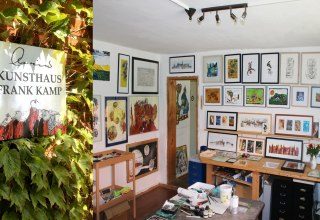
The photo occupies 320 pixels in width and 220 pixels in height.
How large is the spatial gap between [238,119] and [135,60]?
1964 mm

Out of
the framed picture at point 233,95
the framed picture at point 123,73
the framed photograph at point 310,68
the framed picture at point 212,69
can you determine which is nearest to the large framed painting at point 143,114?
the framed picture at point 123,73

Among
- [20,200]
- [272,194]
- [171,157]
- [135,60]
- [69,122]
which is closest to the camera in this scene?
[20,200]

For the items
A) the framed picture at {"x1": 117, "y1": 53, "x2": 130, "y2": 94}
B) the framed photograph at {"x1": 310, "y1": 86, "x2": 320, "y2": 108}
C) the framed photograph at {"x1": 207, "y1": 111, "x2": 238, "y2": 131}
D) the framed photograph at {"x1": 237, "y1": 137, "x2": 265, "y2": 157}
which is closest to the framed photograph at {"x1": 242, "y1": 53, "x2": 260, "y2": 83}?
the framed photograph at {"x1": 207, "y1": 111, "x2": 238, "y2": 131}

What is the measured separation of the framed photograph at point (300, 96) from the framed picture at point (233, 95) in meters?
0.78

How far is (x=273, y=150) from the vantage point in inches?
171

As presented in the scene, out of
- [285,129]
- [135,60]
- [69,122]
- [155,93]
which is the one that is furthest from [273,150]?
[69,122]

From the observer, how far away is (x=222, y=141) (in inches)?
187

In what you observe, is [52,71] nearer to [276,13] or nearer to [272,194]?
[276,13]

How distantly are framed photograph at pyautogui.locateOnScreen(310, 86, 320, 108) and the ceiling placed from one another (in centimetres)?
63

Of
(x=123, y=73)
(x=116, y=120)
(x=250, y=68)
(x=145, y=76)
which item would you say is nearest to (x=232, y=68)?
(x=250, y=68)

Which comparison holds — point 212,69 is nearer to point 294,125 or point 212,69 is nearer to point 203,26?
point 294,125

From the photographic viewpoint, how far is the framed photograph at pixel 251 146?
175 inches

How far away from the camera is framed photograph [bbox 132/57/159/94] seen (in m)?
4.60

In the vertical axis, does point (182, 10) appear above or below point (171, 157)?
above
